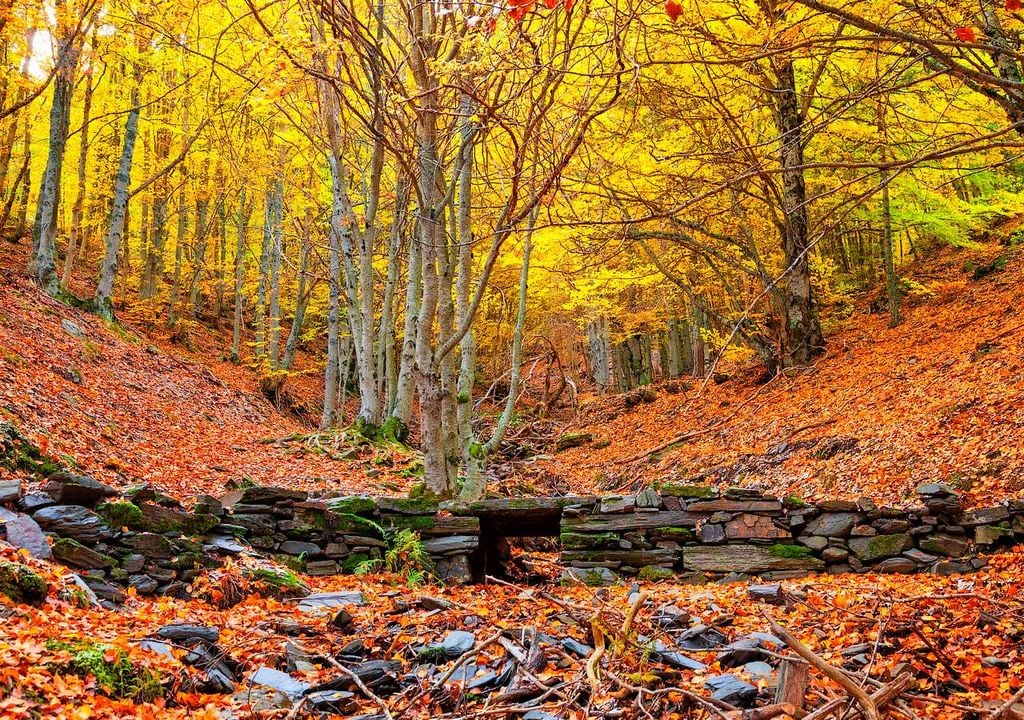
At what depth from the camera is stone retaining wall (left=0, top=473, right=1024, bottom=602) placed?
6777 mm

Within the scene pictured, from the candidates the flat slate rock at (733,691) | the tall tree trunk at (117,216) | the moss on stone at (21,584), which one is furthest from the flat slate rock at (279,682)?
the tall tree trunk at (117,216)

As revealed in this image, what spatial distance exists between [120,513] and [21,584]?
5.54ft

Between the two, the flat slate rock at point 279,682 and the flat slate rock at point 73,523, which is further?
the flat slate rock at point 73,523

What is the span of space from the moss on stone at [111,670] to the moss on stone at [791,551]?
5957 millimetres

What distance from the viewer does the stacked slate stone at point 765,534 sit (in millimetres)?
6910

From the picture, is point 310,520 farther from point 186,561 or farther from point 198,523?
point 186,561

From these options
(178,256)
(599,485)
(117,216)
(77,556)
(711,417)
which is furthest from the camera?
(178,256)

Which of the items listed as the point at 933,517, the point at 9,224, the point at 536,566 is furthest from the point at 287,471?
the point at 9,224

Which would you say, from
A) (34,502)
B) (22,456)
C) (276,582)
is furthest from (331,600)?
(22,456)

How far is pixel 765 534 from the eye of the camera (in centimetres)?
733

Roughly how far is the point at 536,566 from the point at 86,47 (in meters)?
13.8

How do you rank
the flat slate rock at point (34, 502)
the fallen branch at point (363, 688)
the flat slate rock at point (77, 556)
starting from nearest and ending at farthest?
the fallen branch at point (363, 688)
the flat slate rock at point (77, 556)
the flat slate rock at point (34, 502)

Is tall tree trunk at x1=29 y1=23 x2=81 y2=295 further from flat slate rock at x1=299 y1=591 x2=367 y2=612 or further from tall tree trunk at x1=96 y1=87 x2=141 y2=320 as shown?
flat slate rock at x1=299 y1=591 x2=367 y2=612

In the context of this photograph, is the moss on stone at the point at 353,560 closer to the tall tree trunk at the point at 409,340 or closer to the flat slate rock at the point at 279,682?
the flat slate rock at the point at 279,682
